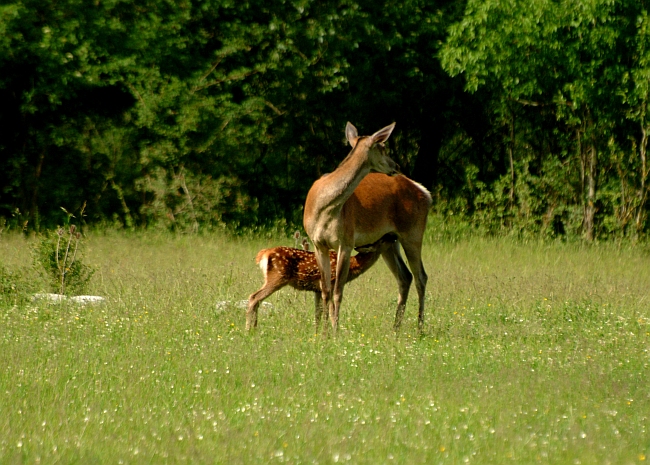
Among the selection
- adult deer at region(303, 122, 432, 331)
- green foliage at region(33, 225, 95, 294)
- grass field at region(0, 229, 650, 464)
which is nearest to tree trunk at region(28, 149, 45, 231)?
grass field at region(0, 229, 650, 464)

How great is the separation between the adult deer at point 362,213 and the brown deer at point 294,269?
0.75 feet

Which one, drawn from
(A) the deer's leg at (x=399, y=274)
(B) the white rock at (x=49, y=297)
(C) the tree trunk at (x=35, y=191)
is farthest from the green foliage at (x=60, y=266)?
(C) the tree trunk at (x=35, y=191)

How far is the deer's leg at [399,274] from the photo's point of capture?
408 inches

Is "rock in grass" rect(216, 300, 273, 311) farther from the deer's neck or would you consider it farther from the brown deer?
the deer's neck

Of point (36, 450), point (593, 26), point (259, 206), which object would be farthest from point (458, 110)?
point (36, 450)

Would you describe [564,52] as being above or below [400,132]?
above

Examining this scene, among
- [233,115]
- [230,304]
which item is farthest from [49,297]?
[233,115]

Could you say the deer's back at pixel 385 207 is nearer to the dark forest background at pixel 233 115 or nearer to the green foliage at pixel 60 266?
the green foliage at pixel 60 266

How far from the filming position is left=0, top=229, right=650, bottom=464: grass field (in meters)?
5.83

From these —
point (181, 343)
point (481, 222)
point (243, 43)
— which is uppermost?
point (243, 43)

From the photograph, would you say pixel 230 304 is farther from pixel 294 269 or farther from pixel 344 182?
pixel 344 182

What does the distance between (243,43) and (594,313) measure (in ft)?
35.9

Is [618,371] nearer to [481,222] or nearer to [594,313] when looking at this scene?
[594,313]

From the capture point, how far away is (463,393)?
723 cm
